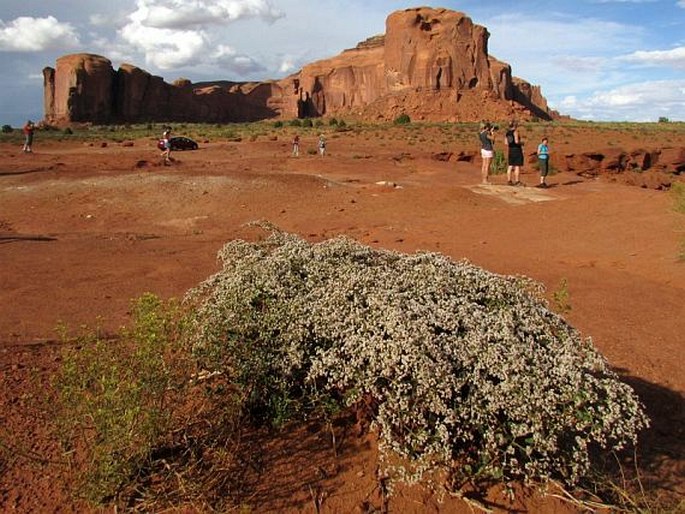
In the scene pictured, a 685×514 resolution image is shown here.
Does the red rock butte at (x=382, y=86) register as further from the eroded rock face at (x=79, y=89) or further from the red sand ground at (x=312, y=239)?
the red sand ground at (x=312, y=239)

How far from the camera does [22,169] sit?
19516mm

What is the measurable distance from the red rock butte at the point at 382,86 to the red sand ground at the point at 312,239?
56.6m

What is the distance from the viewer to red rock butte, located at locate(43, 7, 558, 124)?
247 feet

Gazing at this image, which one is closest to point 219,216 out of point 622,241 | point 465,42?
point 622,241

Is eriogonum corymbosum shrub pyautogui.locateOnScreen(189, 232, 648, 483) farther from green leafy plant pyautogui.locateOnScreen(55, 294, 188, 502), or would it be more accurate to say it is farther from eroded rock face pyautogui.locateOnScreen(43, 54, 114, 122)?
eroded rock face pyautogui.locateOnScreen(43, 54, 114, 122)

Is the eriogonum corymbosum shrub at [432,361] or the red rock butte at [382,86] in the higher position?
the red rock butte at [382,86]

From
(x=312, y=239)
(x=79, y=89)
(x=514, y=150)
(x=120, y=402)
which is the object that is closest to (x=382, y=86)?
(x=79, y=89)

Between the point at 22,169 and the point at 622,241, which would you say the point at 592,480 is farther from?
the point at 22,169

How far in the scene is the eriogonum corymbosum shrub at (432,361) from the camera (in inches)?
121

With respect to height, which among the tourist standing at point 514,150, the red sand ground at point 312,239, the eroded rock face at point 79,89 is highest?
the eroded rock face at point 79,89

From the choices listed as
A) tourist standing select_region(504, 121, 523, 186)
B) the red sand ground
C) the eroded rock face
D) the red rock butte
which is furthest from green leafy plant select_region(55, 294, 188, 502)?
the eroded rock face

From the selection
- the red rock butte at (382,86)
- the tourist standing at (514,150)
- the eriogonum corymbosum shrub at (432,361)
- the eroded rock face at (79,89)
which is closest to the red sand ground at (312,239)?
the eriogonum corymbosum shrub at (432,361)

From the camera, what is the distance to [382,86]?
90.0 m

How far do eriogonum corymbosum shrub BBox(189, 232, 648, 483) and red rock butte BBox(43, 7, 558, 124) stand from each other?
70689 millimetres
